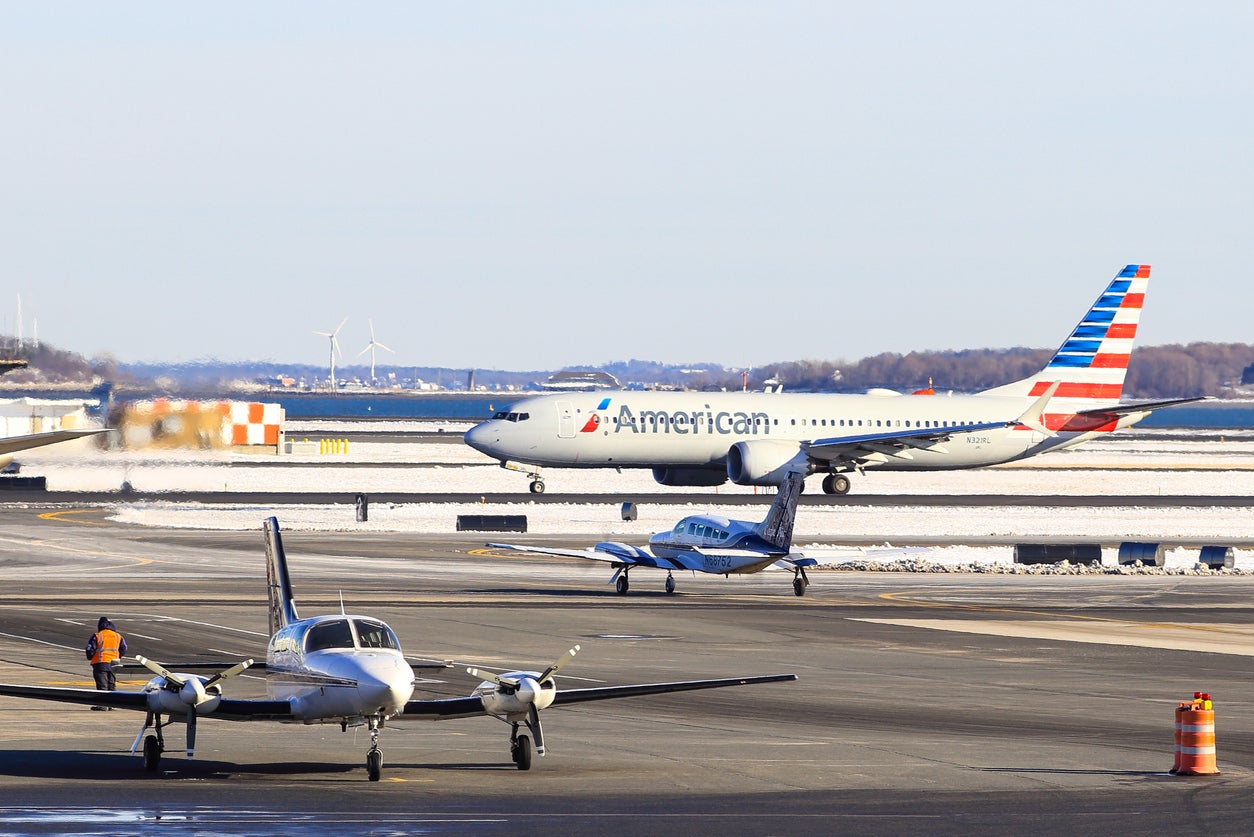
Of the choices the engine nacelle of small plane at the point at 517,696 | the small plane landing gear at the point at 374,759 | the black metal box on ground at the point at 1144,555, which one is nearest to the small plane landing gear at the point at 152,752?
the small plane landing gear at the point at 374,759

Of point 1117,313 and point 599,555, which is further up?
point 1117,313

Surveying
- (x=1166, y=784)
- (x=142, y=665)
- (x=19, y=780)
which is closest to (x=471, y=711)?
(x=142, y=665)

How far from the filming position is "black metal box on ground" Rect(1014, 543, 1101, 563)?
57.5 metres

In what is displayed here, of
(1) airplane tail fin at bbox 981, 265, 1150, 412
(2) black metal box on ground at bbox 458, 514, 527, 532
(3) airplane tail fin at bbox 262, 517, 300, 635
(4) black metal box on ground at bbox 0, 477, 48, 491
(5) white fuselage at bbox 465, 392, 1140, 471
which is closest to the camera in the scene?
(3) airplane tail fin at bbox 262, 517, 300, 635

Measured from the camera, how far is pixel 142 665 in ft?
63.0

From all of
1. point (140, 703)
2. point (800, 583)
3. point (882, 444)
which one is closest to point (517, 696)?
point (140, 703)

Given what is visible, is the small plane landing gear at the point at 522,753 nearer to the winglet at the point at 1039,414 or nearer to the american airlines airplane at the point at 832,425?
the american airlines airplane at the point at 832,425

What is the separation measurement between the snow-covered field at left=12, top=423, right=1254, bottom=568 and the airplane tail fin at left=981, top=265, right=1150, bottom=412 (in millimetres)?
5764

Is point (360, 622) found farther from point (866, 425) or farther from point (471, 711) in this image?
point (866, 425)

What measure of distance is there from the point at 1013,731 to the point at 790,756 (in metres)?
4.68

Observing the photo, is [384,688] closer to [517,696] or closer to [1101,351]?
[517,696]

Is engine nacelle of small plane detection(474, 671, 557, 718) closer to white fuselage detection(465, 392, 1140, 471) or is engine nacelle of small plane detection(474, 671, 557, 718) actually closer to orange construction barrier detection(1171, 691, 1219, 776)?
orange construction barrier detection(1171, 691, 1219, 776)

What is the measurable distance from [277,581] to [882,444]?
207ft

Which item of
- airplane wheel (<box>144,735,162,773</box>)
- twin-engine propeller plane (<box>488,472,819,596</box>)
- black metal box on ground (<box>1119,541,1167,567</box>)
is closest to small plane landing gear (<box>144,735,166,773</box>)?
airplane wheel (<box>144,735,162,773</box>)
